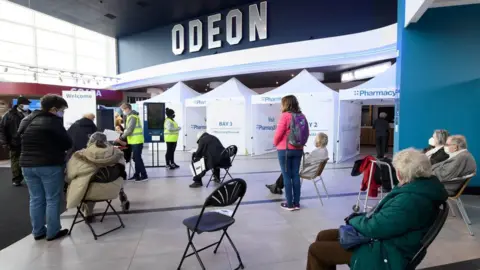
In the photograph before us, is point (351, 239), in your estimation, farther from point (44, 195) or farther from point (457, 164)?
point (44, 195)

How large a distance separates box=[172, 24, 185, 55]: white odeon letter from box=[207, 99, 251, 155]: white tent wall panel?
5.92 metres

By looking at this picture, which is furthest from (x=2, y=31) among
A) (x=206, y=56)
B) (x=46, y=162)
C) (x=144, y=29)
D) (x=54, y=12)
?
(x=46, y=162)

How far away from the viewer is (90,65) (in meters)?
17.6

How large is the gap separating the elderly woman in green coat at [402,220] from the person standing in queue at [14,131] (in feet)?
18.9

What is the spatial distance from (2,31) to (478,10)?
17027mm

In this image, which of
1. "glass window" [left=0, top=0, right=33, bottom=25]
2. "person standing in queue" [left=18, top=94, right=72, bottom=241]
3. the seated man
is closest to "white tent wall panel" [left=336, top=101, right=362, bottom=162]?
the seated man

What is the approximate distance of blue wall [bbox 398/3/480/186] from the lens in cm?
445

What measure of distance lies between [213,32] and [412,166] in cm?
1237

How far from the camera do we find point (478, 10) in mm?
4410

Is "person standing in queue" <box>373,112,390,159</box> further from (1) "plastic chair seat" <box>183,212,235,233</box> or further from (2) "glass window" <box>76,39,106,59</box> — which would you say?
(2) "glass window" <box>76,39,106,59</box>

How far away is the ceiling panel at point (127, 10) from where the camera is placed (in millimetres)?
11664

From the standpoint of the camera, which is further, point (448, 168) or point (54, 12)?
point (54, 12)

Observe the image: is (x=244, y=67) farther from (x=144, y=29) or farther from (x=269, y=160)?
(x=144, y=29)

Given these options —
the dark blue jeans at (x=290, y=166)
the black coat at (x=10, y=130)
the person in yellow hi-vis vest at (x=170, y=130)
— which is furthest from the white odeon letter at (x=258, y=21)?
the dark blue jeans at (x=290, y=166)
